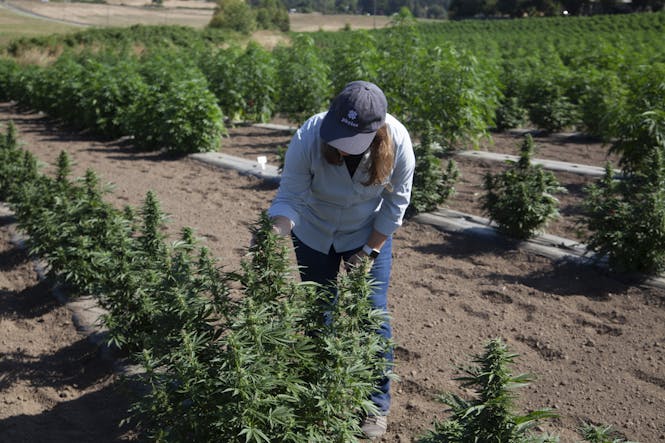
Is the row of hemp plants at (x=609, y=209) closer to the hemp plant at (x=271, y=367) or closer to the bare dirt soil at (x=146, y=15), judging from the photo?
the hemp plant at (x=271, y=367)

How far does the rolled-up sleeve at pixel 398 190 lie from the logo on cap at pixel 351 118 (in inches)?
13.4

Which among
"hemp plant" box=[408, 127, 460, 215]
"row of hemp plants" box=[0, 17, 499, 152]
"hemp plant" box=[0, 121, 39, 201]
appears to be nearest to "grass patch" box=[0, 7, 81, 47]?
"row of hemp plants" box=[0, 17, 499, 152]

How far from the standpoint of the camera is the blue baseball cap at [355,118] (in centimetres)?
238

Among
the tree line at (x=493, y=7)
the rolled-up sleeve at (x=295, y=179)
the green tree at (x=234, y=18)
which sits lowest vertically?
the rolled-up sleeve at (x=295, y=179)

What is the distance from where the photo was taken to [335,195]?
9.09ft

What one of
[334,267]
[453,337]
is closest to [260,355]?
[334,267]

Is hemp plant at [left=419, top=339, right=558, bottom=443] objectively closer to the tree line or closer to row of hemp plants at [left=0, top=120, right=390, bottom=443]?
row of hemp plants at [left=0, top=120, right=390, bottom=443]

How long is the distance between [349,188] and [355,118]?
1.50ft

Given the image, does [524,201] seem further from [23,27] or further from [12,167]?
[23,27]

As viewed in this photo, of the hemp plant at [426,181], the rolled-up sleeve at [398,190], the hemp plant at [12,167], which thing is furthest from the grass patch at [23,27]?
the rolled-up sleeve at [398,190]

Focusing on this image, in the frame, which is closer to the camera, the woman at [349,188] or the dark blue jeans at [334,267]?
the woman at [349,188]

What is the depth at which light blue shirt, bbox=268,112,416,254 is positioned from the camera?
2.65 m

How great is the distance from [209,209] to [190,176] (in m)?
1.73

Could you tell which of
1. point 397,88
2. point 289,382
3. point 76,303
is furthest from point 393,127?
point 397,88
